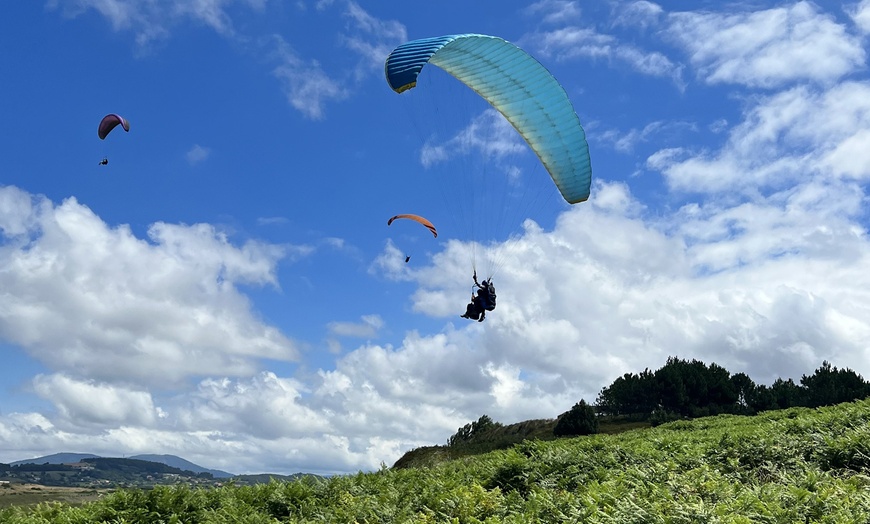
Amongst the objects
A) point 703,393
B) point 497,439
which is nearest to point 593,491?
point 497,439

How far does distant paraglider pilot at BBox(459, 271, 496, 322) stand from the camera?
74.0 feet

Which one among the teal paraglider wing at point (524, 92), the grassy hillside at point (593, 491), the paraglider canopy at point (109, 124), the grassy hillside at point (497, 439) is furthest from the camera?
the grassy hillside at point (497, 439)

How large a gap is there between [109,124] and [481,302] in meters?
24.3

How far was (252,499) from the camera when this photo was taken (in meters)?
13.7

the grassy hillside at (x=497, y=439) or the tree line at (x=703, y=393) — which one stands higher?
the tree line at (x=703, y=393)

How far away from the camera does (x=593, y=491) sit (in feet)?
34.3

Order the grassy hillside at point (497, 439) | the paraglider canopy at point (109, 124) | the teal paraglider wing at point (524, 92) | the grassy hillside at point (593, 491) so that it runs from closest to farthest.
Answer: the grassy hillside at point (593, 491), the teal paraglider wing at point (524, 92), the paraglider canopy at point (109, 124), the grassy hillside at point (497, 439)

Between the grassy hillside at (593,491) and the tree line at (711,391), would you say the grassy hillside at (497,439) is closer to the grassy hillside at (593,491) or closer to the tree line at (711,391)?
the tree line at (711,391)

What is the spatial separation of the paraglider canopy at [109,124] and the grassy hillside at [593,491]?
2651 centimetres

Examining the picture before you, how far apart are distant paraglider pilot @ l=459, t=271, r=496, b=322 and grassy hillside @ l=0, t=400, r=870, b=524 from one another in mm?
6868

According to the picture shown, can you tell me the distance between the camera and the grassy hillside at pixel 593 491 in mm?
9117

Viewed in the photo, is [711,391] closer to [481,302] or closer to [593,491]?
[481,302]

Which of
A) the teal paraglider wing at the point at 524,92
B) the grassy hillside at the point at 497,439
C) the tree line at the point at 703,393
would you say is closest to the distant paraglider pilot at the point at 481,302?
the teal paraglider wing at the point at 524,92

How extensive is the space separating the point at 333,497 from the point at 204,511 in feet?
8.83
